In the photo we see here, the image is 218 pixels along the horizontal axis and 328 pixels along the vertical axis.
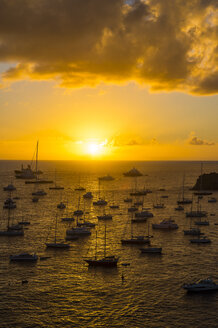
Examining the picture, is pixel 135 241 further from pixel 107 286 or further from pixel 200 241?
pixel 107 286

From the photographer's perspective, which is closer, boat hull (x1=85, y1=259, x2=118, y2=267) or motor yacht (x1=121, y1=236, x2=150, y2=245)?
boat hull (x1=85, y1=259, x2=118, y2=267)

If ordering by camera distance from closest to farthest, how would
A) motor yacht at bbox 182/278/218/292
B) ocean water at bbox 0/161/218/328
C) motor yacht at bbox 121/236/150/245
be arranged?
1. ocean water at bbox 0/161/218/328
2. motor yacht at bbox 182/278/218/292
3. motor yacht at bbox 121/236/150/245

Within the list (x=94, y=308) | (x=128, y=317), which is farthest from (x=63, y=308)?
(x=128, y=317)

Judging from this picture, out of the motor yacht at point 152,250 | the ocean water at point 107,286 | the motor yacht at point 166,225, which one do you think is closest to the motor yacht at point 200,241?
the ocean water at point 107,286

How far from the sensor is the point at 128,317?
163ft

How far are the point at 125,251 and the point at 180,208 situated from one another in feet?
229

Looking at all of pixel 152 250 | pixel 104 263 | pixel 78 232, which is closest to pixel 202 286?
pixel 104 263

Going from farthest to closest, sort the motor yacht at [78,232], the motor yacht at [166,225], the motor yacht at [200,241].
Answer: the motor yacht at [166,225] → the motor yacht at [78,232] → the motor yacht at [200,241]

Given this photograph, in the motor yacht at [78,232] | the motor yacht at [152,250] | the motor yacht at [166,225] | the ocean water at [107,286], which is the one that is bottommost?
the ocean water at [107,286]

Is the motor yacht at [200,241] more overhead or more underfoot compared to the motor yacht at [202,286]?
more overhead

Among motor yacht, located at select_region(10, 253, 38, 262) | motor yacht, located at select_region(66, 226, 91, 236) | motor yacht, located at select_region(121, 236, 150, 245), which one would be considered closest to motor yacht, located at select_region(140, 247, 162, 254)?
motor yacht, located at select_region(121, 236, 150, 245)

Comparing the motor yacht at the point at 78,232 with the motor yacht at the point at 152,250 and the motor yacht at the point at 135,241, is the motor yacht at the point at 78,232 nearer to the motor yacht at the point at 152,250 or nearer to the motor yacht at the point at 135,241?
the motor yacht at the point at 135,241

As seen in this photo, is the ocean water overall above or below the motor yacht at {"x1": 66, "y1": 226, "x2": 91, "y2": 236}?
below

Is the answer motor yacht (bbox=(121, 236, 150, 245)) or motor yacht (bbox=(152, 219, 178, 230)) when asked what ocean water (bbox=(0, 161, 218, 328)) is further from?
motor yacht (bbox=(152, 219, 178, 230))
